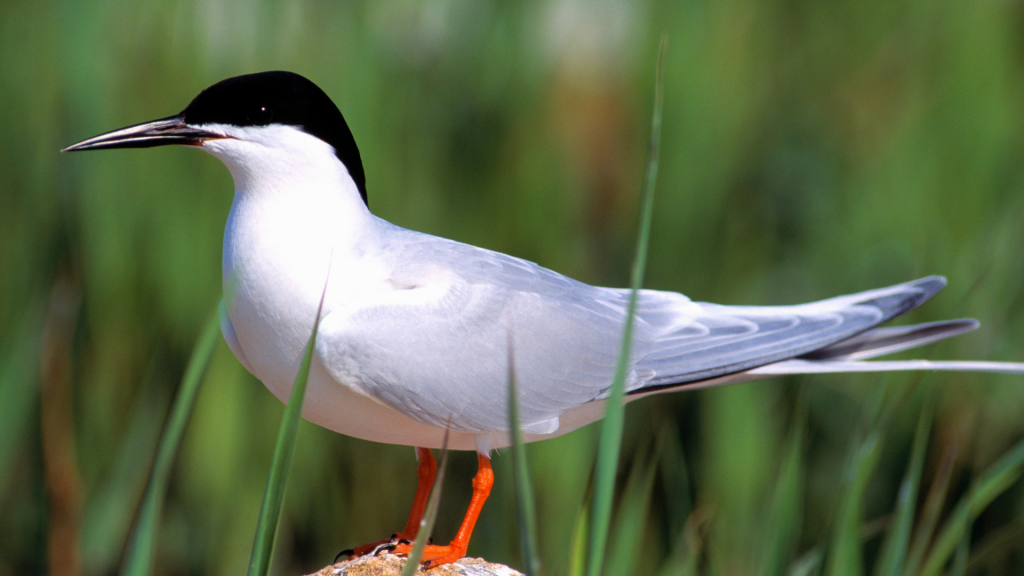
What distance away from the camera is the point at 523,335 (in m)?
1.08

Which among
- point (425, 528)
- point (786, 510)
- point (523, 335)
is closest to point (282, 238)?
point (523, 335)

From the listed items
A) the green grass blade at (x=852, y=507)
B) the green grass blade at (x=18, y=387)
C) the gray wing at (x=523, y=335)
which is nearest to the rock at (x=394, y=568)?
the gray wing at (x=523, y=335)

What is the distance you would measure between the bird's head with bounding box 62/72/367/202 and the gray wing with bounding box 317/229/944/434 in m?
0.17

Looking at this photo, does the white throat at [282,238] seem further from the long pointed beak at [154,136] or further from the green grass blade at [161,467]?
the green grass blade at [161,467]

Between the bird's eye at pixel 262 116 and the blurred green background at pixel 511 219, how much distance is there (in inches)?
25.4

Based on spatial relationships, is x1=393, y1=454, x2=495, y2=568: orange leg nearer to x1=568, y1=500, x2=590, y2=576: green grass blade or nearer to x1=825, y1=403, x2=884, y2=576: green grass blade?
x1=568, y1=500, x2=590, y2=576: green grass blade

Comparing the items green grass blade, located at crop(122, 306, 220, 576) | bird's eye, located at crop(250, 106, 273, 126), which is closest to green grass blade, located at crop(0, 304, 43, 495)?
bird's eye, located at crop(250, 106, 273, 126)

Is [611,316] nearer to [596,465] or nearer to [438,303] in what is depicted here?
[438,303]

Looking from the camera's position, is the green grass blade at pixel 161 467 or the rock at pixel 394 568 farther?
the rock at pixel 394 568

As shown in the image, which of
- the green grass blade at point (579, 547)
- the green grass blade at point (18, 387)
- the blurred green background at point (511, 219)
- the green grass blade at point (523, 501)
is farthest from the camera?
the blurred green background at point (511, 219)

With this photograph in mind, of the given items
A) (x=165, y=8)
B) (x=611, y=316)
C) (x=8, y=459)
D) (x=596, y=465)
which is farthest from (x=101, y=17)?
(x=596, y=465)

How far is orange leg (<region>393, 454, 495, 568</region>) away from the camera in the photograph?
0.99 metres

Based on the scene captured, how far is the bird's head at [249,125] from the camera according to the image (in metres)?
0.98

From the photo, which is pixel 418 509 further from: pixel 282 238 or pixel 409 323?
pixel 282 238
